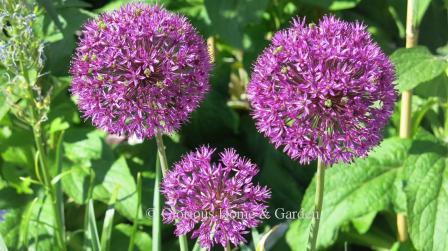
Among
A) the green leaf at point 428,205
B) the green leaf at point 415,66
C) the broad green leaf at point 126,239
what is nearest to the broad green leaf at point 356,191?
the green leaf at point 428,205

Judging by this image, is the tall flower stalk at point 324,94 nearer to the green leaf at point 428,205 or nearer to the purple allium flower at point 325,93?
the purple allium flower at point 325,93

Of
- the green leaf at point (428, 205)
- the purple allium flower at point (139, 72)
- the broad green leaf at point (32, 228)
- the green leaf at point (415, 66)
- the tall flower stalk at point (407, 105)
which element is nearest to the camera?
the purple allium flower at point (139, 72)

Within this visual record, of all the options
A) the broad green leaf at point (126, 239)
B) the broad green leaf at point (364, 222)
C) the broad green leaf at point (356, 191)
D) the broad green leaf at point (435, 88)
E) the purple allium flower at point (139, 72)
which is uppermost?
the broad green leaf at point (435, 88)

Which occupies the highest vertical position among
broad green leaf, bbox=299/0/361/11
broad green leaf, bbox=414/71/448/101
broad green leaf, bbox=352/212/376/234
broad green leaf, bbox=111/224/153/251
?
broad green leaf, bbox=299/0/361/11

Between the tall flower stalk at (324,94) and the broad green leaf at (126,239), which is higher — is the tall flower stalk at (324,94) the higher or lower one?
the higher one

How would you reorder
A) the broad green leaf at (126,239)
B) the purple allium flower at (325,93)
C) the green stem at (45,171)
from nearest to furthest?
the purple allium flower at (325,93) < the green stem at (45,171) < the broad green leaf at (126,239)

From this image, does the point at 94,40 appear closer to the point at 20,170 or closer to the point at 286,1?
the point at 20,170

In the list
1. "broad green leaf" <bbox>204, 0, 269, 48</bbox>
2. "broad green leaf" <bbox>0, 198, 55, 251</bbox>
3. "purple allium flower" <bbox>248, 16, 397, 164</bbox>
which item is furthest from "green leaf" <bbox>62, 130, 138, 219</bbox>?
"purple allium flower" <bbox>248, 16, 397, 164</bbox>

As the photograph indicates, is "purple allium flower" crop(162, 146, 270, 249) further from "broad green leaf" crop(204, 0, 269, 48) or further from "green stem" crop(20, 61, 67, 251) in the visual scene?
"broad green leaf" crop(204, 0, 269, 48)
